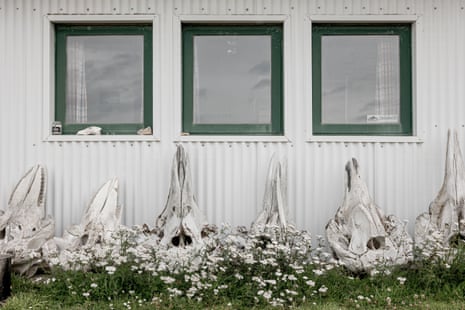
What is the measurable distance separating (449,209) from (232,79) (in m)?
2.43

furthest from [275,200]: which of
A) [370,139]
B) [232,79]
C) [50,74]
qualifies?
[50,74]

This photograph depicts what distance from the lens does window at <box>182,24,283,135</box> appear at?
15.2 feet

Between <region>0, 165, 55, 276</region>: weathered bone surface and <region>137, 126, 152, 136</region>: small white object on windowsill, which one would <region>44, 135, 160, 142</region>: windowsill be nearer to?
<region>137, 126, 152, 136</region>: small white object on windowsill

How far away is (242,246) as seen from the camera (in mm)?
3973

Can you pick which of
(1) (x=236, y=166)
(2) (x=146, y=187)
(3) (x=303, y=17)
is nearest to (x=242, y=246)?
(1) (x=236, y=166)

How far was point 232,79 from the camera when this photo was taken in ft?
15.5

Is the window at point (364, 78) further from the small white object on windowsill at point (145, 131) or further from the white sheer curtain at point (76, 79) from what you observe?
the white sheer curtain at point (76, 79)

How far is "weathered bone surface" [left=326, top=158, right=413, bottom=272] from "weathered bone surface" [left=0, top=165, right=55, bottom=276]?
260 centimetres

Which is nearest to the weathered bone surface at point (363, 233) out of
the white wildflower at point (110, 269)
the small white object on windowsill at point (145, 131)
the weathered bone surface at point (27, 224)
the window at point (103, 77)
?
the white wildflower at point (110, 269)

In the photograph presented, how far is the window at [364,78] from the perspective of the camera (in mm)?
4637

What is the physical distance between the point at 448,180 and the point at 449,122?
2.13 feet

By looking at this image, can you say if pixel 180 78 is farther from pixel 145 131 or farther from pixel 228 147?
pixel 228 147

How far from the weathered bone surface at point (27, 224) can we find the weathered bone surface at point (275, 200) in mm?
1922

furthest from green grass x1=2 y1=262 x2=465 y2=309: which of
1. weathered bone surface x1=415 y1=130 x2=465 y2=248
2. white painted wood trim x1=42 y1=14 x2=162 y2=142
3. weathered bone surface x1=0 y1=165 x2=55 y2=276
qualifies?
white painted wood trim x1=42 y1=14 x2=162 y2=142
